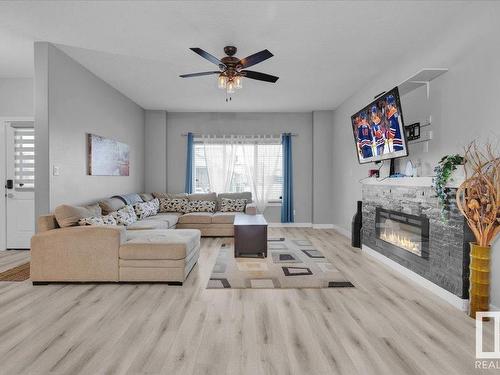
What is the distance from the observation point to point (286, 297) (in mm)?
3037

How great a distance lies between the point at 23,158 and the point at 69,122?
5.02 ft

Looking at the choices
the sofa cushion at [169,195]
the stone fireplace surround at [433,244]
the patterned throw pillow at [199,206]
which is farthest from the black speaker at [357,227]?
the sofa cushion at [169,195]

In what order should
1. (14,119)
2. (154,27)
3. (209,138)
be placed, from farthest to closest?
(209,138) → (14,119) → (154,27)

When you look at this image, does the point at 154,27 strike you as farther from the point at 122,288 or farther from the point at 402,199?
the point at 402,199

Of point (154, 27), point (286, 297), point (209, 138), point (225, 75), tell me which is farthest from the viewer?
point (209, 138)

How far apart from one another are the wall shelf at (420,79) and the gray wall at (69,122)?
13.7 feet

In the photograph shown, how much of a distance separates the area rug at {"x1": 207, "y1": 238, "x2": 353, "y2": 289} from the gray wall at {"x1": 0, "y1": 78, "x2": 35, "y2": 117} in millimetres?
3893

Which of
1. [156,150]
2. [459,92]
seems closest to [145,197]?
[156,150]

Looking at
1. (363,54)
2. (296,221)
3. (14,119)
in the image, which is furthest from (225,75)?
(296,221)

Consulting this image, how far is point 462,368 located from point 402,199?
2167mm

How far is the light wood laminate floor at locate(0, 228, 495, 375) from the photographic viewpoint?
194cm

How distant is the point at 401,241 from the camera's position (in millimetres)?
3857

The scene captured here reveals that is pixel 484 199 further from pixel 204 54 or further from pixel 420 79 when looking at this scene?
pixel 204 54

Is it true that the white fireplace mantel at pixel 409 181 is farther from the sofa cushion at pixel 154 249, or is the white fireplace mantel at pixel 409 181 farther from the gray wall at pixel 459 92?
the sofa cushion at pixel 154 249
